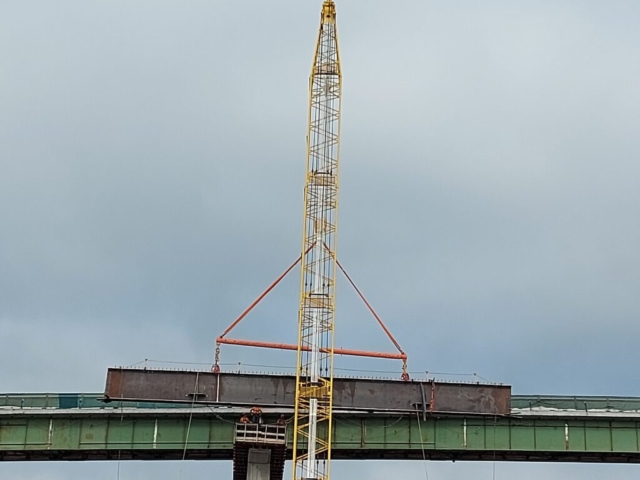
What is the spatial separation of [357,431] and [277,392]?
6.61 meters

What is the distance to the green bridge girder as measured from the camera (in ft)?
304

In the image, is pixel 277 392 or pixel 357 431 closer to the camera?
pixel 277 392

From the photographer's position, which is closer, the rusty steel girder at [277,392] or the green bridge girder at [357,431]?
the rusty steel girder at [277,392]

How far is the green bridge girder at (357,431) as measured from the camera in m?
92.7

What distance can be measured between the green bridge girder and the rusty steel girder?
1.24 metres

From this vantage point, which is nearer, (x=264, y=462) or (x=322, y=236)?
(x=264, y=462)

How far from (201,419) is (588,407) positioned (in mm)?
27585

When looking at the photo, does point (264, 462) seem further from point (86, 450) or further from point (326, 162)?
point (326, 162)

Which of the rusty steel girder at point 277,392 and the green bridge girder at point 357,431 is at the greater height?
the rusty steel girder at point 277,392

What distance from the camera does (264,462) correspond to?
298 feet

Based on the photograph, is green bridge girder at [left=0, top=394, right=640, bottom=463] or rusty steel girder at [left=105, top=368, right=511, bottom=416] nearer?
rusty steel girder at [left=105, top=368, right=511, bottom=416]

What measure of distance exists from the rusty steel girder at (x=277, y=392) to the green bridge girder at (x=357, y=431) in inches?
48.8

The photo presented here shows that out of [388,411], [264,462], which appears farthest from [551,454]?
[264,462]

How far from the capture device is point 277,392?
93250 mm
